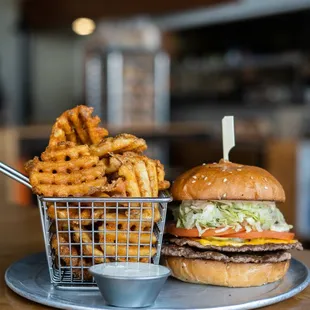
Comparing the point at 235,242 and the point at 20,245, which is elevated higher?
the point at 235,242

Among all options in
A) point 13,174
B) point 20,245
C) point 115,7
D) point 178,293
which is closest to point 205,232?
point 178,293

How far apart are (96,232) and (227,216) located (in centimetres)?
34

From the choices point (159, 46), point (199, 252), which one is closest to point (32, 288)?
point (199, 252)

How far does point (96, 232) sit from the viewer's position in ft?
4.14

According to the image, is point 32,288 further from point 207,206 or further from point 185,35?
point 185,35

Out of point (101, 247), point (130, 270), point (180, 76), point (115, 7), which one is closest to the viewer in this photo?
point (130, 270)

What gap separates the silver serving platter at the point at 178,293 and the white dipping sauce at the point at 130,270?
0.20 feet

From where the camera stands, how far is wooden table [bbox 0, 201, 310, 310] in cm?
121

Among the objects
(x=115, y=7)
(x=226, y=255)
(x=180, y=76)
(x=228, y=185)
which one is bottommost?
(x=226, y=255)

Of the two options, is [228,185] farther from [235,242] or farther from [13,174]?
[13,174]

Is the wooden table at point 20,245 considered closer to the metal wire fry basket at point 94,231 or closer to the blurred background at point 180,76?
the metal wire fry basket at point 94,231

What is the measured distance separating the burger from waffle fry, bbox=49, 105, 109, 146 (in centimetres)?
25

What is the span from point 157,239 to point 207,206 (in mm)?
227

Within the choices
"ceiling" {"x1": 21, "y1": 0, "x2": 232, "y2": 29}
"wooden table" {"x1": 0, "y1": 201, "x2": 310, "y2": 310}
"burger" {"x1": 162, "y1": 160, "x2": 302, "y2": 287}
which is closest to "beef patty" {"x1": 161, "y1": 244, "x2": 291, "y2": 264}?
"burger" {"x1": 162, "y1": 160, "x2": 302, "y2": 287}
